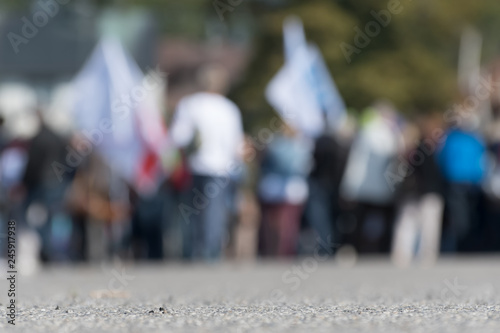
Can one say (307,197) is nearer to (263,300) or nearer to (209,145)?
(209,145)

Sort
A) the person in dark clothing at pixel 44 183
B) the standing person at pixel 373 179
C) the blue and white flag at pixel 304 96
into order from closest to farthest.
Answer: the person in dark clothing at pixel 44 183, the standing person at pixel 373 179, the blue and white flag at pixel 304 96

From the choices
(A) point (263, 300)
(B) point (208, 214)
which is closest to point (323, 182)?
(B) point (208, 214)

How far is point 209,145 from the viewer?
14516 mm

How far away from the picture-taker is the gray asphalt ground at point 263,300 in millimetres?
6570

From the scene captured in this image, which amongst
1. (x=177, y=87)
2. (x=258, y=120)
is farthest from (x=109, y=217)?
(x=177, y=87)

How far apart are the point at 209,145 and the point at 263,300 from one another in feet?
19.1

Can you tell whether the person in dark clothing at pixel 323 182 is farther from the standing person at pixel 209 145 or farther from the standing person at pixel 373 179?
the standing person at pixel 209 145

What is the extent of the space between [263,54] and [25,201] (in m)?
37.1

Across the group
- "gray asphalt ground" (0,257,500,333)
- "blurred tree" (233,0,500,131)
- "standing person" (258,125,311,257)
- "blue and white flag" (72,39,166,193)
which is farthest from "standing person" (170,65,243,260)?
"blurred tree" (233,0,500,131)

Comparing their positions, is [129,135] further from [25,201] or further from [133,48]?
[133,48]

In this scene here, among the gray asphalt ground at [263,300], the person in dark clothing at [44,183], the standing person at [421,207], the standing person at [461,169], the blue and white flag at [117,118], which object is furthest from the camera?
the blue and white flag at [117,118]

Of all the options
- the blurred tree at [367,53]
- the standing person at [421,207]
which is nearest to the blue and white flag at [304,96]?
the standing person at [421,207]

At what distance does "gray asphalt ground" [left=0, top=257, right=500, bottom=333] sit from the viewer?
21.6 feet

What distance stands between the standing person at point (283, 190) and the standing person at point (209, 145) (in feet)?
8.74
